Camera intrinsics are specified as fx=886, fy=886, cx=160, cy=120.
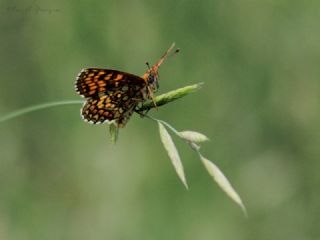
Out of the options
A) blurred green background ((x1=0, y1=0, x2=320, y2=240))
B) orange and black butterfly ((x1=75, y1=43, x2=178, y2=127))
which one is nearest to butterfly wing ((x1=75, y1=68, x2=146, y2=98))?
orange and black butterfly ((x1=75, y1=43, x2=178, y2=127))

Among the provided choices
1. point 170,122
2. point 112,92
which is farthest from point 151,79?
point 170,122

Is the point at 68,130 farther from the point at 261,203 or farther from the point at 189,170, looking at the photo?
the point at 261,203

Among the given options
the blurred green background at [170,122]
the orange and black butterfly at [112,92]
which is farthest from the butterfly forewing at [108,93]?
the blurred green background at [170,122]

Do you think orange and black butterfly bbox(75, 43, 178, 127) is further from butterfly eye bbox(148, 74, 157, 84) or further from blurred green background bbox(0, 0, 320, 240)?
blurred green background bbox(0, 0, 320, 240)

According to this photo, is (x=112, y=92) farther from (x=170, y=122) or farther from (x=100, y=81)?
(x=170, y=122)

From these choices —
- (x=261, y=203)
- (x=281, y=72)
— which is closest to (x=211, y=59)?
(x=281, y=72)
